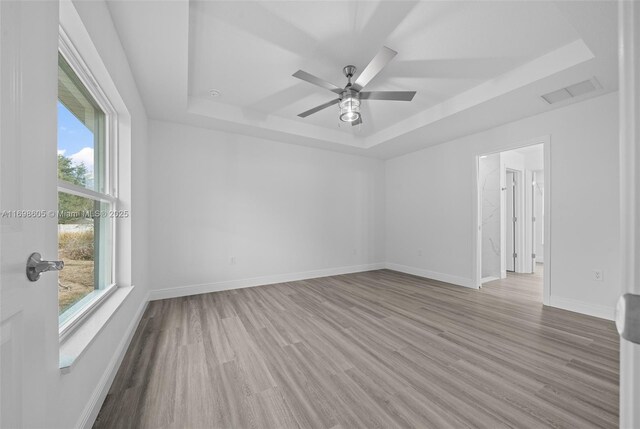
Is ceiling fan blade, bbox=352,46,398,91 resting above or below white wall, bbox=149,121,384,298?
above

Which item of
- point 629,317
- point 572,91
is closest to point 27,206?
point 629,317

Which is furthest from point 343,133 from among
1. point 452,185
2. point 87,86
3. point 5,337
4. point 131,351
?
point 5,337

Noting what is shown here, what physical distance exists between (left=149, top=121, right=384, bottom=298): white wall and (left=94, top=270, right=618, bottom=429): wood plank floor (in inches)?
29.5

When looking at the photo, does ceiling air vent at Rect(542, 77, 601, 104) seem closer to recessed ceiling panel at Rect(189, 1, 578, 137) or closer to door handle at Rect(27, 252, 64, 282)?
recessed ceiling panel at Rect(189, 1, 578, 137)

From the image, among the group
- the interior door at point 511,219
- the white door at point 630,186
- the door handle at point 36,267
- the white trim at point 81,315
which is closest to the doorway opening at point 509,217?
the interior door at point 511,219

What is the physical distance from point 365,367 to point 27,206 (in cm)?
203

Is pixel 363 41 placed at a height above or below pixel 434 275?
above

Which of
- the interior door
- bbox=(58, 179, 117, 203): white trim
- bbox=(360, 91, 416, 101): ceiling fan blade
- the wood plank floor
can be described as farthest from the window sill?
the interior door

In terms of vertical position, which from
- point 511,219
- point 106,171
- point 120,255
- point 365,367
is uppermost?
point 106,171

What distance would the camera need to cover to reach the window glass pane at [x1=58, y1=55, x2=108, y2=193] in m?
1.45

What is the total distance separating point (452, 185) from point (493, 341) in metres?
2.68

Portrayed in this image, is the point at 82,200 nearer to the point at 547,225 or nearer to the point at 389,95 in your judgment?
the point at 389,95

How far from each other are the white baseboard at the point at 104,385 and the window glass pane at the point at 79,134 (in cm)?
120

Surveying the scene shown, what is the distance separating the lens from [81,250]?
5.48 feet
